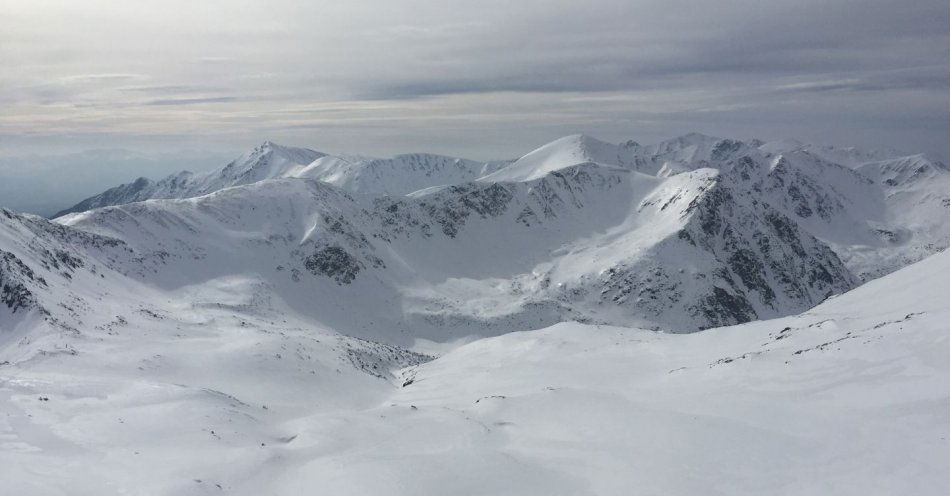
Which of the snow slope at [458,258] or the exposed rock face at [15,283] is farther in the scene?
the snow slope at [458,258]

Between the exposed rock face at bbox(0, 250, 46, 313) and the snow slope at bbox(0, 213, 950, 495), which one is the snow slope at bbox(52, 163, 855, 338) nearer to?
the exposed rock face at bbox(0, 250, 46, 313)

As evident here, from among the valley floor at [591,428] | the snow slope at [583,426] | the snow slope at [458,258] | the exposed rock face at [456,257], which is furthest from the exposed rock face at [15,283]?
the snow slope at [458,258]

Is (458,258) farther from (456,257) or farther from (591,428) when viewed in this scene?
(591,428)

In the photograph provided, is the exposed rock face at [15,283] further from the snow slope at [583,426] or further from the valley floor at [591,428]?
the snow slope at [583,426]

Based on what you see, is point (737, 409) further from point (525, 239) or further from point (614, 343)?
point (525, 239)

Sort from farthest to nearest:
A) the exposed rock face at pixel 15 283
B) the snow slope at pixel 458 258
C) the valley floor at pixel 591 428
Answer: the snow slope at pixel 458 258 < the exposed rock face at pixel 15 283 < the valley floor at pixel 591 428
